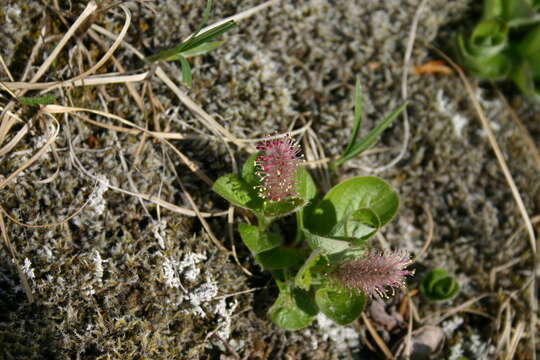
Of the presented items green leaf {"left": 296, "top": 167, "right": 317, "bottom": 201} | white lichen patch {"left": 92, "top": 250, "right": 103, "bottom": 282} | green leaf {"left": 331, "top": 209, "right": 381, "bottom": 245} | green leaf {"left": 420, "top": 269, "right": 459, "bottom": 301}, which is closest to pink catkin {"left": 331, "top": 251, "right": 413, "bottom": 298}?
green leaf {"left": 331, "top": 209, "right": 381, "bottom": 245}

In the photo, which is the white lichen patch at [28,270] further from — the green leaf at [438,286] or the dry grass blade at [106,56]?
the green leaf at [438,286]

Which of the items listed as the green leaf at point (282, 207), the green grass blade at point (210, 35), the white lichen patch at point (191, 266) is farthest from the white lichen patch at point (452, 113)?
the white lichen patch at point (191, 266)

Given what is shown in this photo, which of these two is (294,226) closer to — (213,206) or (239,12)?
(213,206)

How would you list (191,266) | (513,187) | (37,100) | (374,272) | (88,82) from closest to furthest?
(374,272), (37,100), (191,266), (88,82), (513,187)

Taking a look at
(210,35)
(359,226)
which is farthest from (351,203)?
(210,35)

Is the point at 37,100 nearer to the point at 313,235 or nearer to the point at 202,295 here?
the point at 202,295

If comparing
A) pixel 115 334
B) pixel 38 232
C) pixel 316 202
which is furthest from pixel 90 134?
pixel 316 202

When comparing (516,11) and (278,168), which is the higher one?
(516,11)
